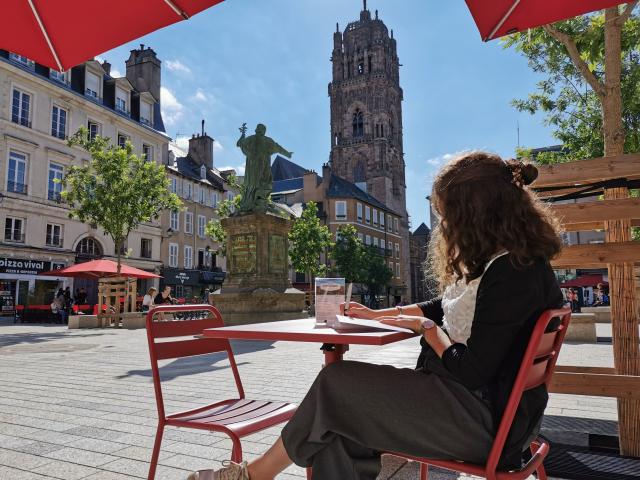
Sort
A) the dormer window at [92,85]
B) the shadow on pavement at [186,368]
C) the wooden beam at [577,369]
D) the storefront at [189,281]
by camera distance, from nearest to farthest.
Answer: the wooden beam at [577,369], the shadow on pavement at [186,368], the dormer window at [92,85], the storefront at [189,281]

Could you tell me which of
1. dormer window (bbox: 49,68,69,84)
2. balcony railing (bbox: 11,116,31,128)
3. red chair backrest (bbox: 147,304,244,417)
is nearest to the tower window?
dormer window (bbox: 49,68,69,84)

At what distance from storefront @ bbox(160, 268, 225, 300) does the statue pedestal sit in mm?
22366

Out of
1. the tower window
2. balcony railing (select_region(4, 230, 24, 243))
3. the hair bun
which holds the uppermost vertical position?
the tower window

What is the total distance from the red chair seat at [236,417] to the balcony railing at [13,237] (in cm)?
2777

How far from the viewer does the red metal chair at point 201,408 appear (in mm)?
2232

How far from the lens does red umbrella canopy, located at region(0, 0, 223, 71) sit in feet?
9.00

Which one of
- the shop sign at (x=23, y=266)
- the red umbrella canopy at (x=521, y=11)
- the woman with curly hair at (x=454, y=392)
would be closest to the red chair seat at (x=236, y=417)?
the woman with curly hair at (x=454, y=392)

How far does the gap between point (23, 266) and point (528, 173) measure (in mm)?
29186

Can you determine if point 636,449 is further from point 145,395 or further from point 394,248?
point 394,248

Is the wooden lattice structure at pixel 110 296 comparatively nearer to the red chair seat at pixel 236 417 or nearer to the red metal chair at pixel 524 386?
the red chair seat at pixel 236 417

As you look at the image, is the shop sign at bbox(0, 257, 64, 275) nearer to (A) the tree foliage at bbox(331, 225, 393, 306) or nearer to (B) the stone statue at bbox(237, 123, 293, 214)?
(B) the stone statue at bbox(237, 123, 293, 214)

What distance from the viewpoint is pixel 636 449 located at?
3172 mm

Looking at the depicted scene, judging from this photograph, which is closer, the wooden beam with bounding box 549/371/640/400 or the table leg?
the table leg

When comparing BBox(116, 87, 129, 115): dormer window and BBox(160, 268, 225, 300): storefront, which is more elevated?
BBox(116, 87, 129, 115): dormer window
